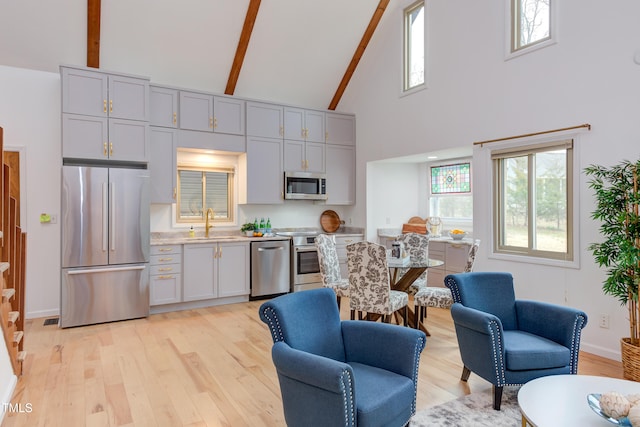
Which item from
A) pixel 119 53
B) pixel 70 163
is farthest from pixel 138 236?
pixel 119 53

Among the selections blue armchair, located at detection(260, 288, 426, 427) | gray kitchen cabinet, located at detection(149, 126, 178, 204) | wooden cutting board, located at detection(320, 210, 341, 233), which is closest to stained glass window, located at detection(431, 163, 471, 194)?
wooden cutting board, located at detection(320, 210, 341, 233)

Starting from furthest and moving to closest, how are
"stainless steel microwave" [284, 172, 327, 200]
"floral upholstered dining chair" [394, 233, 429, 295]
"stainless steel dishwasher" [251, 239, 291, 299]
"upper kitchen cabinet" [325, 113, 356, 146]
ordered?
1. "upper kitchen cabinet" [325, 113, 356, 146]
2. "stainless steel microwave" [284, 172, 327, 200]
3. "stainless steel dishwasher" [251, 239, 291, 299]
4. "floral upholstered dining chair" [394, 233, 429, 295]

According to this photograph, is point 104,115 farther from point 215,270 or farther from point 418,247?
point 418,247

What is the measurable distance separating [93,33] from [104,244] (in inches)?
95.3

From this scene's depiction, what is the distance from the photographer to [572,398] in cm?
185

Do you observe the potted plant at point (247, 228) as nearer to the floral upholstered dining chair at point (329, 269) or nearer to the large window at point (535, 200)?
the floral upholstered dining chair at point (329, 269)

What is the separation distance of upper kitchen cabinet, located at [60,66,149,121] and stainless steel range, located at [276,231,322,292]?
261 centimetres

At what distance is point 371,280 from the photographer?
350cm

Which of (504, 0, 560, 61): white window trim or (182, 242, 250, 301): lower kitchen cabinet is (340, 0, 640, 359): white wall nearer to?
(504, 0, 560, 61): white window trim

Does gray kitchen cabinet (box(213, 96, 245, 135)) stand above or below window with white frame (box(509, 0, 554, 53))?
below

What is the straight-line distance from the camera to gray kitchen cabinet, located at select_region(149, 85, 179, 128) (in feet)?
16.2

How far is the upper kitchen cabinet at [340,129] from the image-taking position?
20.9ft

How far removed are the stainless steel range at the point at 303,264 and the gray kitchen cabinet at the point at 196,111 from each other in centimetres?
200

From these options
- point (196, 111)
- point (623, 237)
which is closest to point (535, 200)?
point (623, 237)
